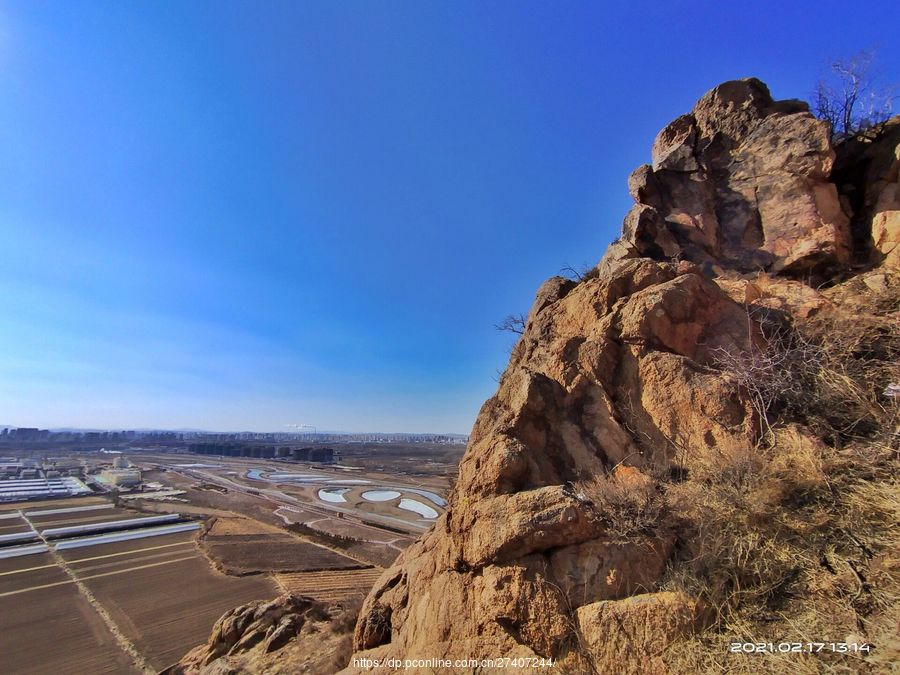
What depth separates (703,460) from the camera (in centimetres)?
550

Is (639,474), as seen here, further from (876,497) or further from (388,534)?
(388,534)

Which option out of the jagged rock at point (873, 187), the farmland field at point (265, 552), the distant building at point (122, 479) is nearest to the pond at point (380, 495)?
the farmland field at point (265, 552)

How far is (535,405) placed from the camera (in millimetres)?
6621

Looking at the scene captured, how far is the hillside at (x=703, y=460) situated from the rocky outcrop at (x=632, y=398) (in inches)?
1.2

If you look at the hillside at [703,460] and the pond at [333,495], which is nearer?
the hillside at [703,460]

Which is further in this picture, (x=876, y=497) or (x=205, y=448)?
(x=205, y=448)

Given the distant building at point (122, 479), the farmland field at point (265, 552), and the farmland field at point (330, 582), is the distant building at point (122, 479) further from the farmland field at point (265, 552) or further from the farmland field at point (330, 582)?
the farmland field at point (330, 582)

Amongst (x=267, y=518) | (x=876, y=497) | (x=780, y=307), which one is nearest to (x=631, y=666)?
(x=876, y=497)

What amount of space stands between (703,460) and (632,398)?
1388 millimetres

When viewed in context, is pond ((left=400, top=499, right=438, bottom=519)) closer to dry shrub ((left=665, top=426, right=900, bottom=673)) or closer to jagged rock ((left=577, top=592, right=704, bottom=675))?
jagged rock ((left=577, top=592, right=704, bottom=675))

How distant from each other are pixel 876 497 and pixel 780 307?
13.4 feet

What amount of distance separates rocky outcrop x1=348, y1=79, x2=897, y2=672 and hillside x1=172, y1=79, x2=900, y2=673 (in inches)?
1.2

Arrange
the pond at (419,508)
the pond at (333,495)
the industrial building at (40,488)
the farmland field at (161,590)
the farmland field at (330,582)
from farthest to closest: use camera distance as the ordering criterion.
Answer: the industrial building at (40,488) < the pond at (333,495) < the pond at (419,508) < the farmland field at (330,582) < the farmland field at (161,590)

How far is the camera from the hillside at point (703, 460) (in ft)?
12.8
